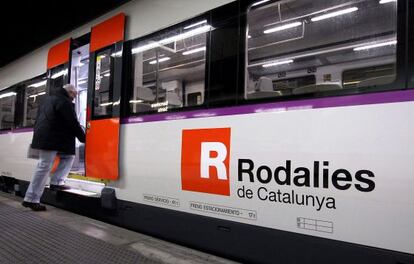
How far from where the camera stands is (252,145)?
2.73m

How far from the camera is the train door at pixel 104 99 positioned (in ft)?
13.5

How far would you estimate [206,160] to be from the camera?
10.00 ft

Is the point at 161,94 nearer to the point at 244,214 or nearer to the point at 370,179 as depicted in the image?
the point at 244,214

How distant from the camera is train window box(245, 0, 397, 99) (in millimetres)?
2285

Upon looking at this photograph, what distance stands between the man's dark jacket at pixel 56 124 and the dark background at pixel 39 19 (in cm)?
115

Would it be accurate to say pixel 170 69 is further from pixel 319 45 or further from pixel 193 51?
pixel 319 45

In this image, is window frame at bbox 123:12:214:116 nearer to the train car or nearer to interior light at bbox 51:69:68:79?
the train car

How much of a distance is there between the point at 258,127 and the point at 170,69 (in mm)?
1450

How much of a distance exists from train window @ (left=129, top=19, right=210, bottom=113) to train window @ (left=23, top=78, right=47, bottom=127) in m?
2.67

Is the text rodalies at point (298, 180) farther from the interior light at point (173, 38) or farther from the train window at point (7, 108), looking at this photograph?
the train window at point (7, 108)

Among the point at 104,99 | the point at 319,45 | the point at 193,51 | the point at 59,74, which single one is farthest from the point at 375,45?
the point at 59,74

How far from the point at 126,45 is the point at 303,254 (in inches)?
114

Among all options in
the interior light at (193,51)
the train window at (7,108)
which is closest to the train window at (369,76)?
Answer: the interior light at (193,51)

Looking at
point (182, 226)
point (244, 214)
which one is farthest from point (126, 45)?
point (244, 214)
